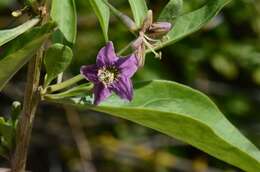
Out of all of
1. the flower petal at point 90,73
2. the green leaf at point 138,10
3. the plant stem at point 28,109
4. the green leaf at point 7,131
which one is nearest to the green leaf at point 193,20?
the green leaf at point 138,10

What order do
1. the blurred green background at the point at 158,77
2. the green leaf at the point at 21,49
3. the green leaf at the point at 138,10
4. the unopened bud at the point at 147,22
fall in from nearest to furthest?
the green leaf at the point at 21,49 → the unopened bud at the point at 147,22 → the green leaf at the point at 138,10 → the blurred green background at the point at 158,77

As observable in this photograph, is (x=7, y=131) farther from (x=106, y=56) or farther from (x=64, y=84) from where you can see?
(x=106, y=56)

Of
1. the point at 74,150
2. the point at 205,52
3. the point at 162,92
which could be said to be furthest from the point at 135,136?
the point at 162,92

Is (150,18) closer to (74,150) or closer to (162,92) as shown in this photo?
(162,92)

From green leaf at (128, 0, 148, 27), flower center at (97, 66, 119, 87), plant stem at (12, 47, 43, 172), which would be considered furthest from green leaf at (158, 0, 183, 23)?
plant stem at (12, 47, 43, 172)

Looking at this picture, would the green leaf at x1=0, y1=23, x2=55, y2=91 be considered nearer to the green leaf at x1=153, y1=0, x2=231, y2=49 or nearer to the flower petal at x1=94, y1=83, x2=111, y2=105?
the flower petal at x1=94, y1=83, x2=111, y2=105

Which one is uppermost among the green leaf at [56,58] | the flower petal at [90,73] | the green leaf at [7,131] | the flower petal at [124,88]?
the green leaf at [56,58]

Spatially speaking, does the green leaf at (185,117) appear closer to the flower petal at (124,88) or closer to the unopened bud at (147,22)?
the flower petal at (124,88)
